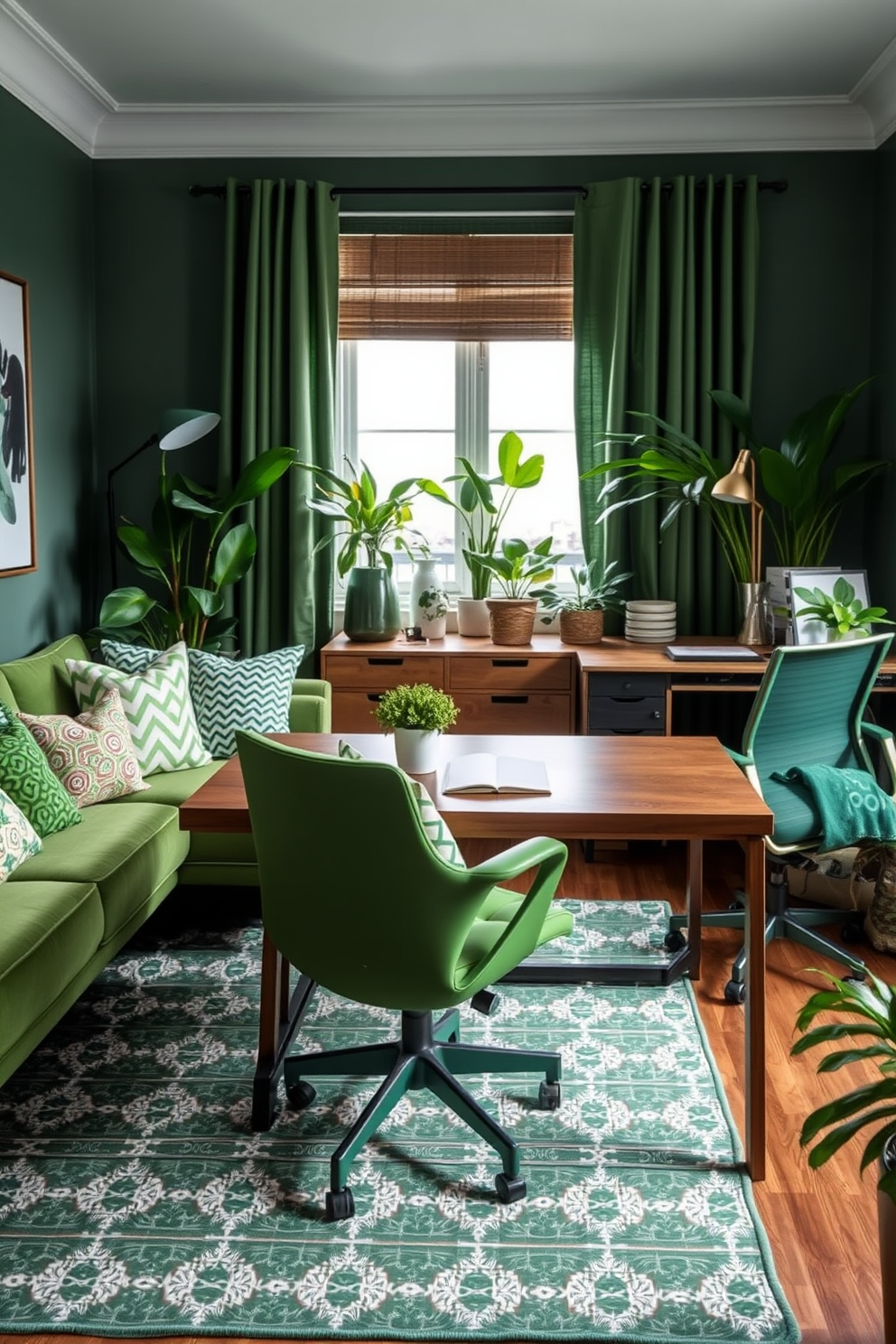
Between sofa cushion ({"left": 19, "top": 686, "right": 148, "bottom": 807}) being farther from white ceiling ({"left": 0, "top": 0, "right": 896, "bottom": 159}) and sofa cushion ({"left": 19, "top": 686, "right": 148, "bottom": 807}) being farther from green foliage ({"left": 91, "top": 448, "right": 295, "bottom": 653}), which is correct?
white ceiling ({"left": 0, "top": 0, "right": 896, "bottom": 159})

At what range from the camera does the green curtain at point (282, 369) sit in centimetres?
466

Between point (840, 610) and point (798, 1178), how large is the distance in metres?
2.10

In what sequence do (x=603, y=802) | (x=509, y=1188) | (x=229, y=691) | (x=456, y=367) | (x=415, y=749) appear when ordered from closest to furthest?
(x=509, y=1188), (x=603, y=802), (x=415, y=749), (x=229, y=691), (x=456, y=367)

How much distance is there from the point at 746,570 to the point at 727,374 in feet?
2.46

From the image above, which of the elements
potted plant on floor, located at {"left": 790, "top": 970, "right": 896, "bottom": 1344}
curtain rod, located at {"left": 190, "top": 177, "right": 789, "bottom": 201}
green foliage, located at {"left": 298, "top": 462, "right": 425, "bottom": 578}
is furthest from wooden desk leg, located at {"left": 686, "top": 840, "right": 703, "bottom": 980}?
curtain rod, located at {"left": 190, "top": 177, "right": 789, "bottom": 201}

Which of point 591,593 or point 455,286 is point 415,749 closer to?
point 591,593

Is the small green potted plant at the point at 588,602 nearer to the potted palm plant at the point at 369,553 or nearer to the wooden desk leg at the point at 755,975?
the potted palm plant at the point at 369,553

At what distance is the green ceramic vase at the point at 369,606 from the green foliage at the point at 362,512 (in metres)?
0.06

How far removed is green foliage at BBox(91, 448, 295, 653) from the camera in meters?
4.36

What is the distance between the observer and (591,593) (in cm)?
478

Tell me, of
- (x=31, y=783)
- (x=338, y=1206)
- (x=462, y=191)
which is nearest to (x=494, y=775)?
(x=338, y=1206)

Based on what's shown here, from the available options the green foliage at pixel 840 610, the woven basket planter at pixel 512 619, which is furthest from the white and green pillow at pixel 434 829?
the woven basket planter at pixel 512 619

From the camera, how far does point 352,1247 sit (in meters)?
2.13

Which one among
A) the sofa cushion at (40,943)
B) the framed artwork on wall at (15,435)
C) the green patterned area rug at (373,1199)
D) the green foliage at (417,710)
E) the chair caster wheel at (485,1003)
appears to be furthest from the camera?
the framed artwork on wall at (15,435)
